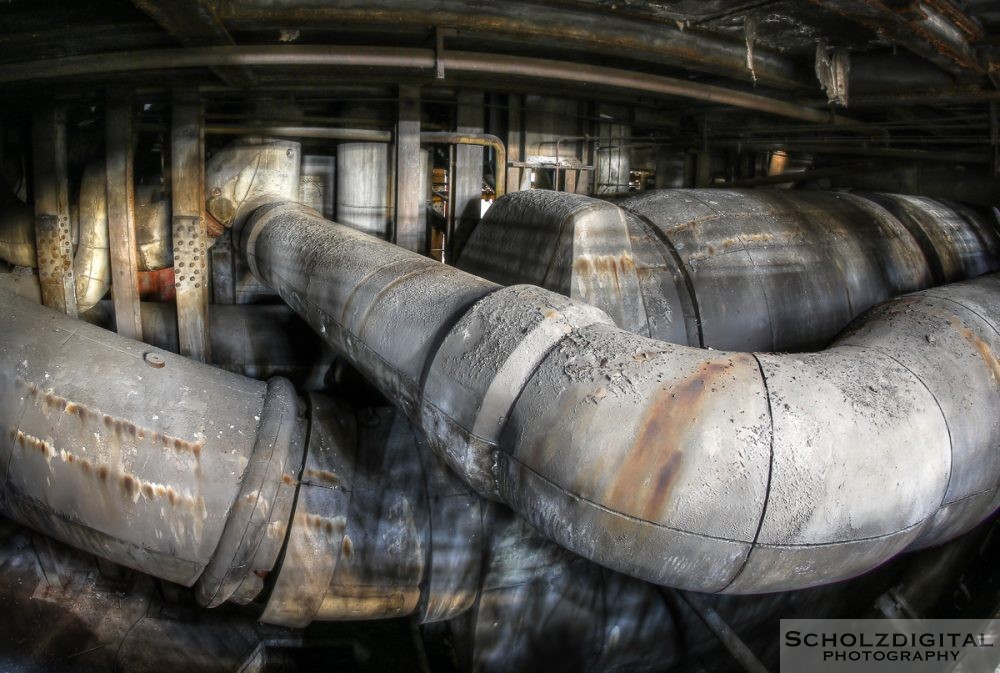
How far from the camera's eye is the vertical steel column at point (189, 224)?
3676mm

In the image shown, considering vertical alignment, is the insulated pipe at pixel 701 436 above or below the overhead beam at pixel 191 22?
below

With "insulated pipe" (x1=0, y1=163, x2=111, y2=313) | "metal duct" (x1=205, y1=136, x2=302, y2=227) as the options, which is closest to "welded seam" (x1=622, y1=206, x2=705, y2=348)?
"metal duct" (x1=205, y1=136, x2=302, y2=227)

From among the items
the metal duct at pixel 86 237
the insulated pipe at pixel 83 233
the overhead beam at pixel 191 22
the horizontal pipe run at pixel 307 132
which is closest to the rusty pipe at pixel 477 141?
the horizontal pipe run at pixel 307 132

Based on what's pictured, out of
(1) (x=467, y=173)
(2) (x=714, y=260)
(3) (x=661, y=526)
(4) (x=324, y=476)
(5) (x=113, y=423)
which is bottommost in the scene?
(4) (x=324, y=476)

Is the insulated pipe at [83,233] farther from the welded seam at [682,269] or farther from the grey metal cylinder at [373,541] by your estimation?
the welded seam at [682,269]

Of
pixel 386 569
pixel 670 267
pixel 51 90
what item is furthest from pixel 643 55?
pixel 51 90

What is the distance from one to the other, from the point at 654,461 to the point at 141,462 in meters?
1.78

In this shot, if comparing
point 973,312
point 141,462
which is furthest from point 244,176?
point 973,312

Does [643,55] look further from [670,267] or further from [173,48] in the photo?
[173,48]

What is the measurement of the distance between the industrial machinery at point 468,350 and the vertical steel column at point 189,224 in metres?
0.02

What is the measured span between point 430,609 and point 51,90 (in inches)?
139

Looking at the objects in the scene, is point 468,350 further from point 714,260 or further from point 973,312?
point 973,312

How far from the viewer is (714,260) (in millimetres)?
3010

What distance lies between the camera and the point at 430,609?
8.43 feet
